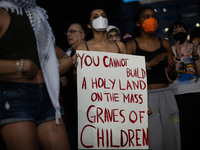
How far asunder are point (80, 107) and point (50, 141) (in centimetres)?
84

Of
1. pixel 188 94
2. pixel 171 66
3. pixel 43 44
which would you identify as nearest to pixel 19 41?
pixel 43 44

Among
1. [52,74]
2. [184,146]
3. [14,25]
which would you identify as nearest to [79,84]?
[52,74]

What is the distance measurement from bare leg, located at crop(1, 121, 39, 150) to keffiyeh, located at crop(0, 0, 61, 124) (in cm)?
25

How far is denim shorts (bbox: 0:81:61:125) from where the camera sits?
184cm

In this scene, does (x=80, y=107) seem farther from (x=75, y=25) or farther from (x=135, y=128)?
(x=75, y=25)

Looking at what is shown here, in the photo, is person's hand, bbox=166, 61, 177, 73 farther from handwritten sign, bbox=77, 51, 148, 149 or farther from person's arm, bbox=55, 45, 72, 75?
person's arm, bbox=55, 45, 72, 75

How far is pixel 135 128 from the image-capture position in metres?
2.99

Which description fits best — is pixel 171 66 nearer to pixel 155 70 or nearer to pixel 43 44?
pixel 155 70

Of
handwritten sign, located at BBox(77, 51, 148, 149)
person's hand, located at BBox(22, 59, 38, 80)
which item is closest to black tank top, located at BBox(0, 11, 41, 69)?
person's hand, located at BBox(22, 59, 38, 80)

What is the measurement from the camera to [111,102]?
2926mm

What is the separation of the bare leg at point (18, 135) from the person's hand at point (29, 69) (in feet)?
1.08

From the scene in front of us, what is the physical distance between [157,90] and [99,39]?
0.96 metres

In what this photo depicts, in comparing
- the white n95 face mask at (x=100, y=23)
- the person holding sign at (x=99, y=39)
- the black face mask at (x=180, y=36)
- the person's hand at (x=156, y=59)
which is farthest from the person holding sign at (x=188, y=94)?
the white n95 face mask at (x=100, y=23)

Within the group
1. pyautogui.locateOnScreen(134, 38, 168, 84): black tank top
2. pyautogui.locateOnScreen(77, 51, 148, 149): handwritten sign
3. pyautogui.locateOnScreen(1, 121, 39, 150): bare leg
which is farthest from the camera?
pyautogui.locateOnScreen(134, 38, 168, 84): black tank top
